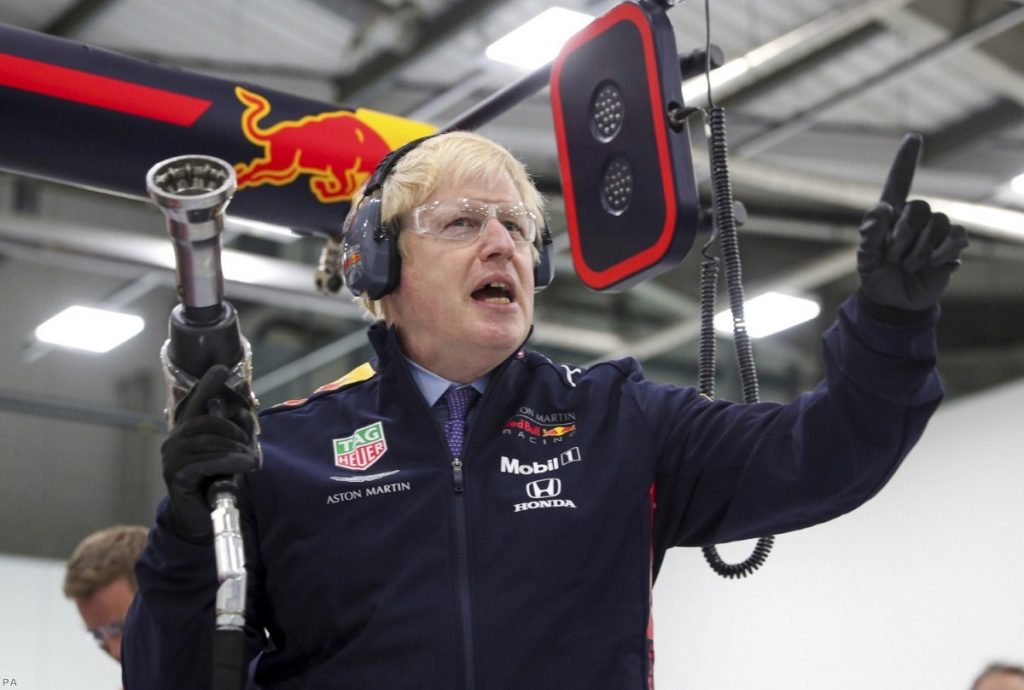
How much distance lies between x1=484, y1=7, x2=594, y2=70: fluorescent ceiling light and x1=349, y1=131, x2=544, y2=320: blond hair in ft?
10.3

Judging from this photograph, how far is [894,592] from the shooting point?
312 inches

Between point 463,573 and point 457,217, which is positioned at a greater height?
point 457,217

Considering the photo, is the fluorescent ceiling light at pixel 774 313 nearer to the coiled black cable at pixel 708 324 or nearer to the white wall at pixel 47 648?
the white wall at pixel 47 648

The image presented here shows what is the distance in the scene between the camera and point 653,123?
2.19m

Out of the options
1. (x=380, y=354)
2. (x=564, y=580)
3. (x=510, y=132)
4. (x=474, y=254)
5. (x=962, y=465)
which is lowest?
(x=564, y=580)

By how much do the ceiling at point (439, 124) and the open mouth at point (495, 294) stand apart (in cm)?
372

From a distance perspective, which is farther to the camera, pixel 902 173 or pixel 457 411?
pixel 457 411

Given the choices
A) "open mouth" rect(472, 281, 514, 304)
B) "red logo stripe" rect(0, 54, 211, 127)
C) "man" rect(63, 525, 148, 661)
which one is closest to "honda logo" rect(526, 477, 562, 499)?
"open mouth" rect(472, 281, 514, 304)

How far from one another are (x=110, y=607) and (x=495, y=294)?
6.55 ft

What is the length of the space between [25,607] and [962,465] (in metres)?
5.11

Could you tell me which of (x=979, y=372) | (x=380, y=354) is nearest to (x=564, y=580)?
(x=380, y=354)

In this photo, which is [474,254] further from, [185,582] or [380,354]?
[185,582]

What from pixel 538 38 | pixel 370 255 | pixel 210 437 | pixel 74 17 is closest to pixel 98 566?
pixel 370 255

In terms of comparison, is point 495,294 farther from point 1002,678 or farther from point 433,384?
point 1002,678
